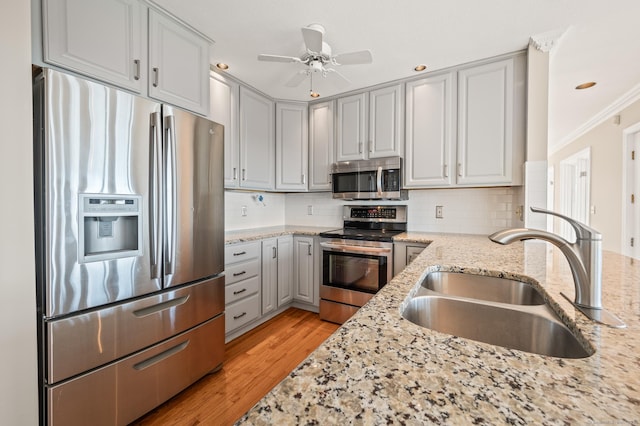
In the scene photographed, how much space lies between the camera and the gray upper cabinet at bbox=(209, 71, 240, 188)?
2.41 metres

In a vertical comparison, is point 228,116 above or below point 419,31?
below

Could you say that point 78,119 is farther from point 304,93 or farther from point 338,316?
point 338,316

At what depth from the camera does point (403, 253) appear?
94.3 inches

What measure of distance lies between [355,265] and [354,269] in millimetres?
42

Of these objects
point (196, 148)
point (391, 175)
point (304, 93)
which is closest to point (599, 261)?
point (196, 148)

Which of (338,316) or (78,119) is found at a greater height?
(78,119)

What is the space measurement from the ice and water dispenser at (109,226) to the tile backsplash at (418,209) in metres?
1.43

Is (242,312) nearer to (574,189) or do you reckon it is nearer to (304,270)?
(304,270)

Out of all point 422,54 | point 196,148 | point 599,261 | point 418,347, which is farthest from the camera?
point 422,54

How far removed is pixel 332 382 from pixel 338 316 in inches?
95.0

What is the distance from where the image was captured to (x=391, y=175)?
269 centimetres

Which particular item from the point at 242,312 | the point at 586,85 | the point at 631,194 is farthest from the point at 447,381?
the point at 631,194

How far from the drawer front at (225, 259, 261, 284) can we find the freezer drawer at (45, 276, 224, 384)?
49 centimetres

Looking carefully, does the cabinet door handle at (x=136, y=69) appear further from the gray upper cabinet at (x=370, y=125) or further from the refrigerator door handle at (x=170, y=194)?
the gray upper cabinet at (x=370, y=125)
